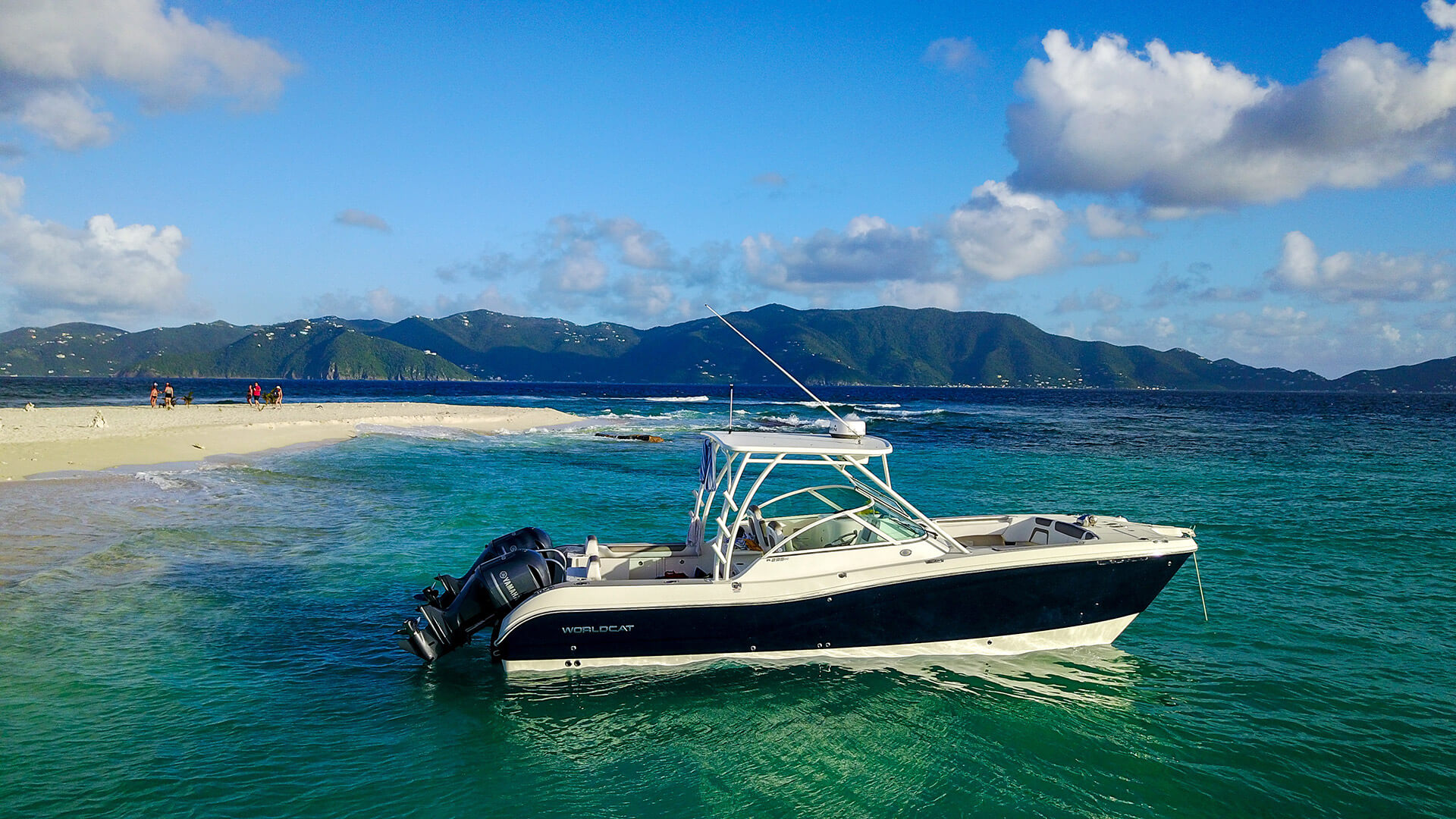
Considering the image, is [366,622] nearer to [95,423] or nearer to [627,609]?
[627,609]

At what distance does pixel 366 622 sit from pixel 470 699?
3111 mm

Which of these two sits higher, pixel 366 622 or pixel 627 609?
pixel 627 609

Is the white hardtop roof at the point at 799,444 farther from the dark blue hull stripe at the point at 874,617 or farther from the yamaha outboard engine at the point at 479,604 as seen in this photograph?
the yamaha outboard engine at the point at 479,604

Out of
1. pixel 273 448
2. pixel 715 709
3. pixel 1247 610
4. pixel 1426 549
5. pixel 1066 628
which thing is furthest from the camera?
pixel 273 448

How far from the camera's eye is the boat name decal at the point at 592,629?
7916mm

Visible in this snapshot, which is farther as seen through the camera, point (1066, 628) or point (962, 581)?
point (1066, 628)

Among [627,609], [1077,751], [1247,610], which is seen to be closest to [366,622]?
[627,609]

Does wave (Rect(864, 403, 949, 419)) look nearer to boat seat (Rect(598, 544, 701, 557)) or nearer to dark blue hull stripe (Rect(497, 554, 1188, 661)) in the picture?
boat seat (Rect(598, 544, 701, 557))

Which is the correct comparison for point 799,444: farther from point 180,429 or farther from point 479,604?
point 180,429

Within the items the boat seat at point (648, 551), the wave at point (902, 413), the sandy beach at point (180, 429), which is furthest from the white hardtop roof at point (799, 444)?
the wave at point (902, 413)

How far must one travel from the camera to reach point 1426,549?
14594mm

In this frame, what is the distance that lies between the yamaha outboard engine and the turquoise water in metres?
0.46

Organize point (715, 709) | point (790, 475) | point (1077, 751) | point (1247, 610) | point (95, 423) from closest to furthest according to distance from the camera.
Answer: point (1077, 751)
point (715, 709)
point (1247, 610)
point (790, 475)
point (95, 423)

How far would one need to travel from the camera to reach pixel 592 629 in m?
7.93
